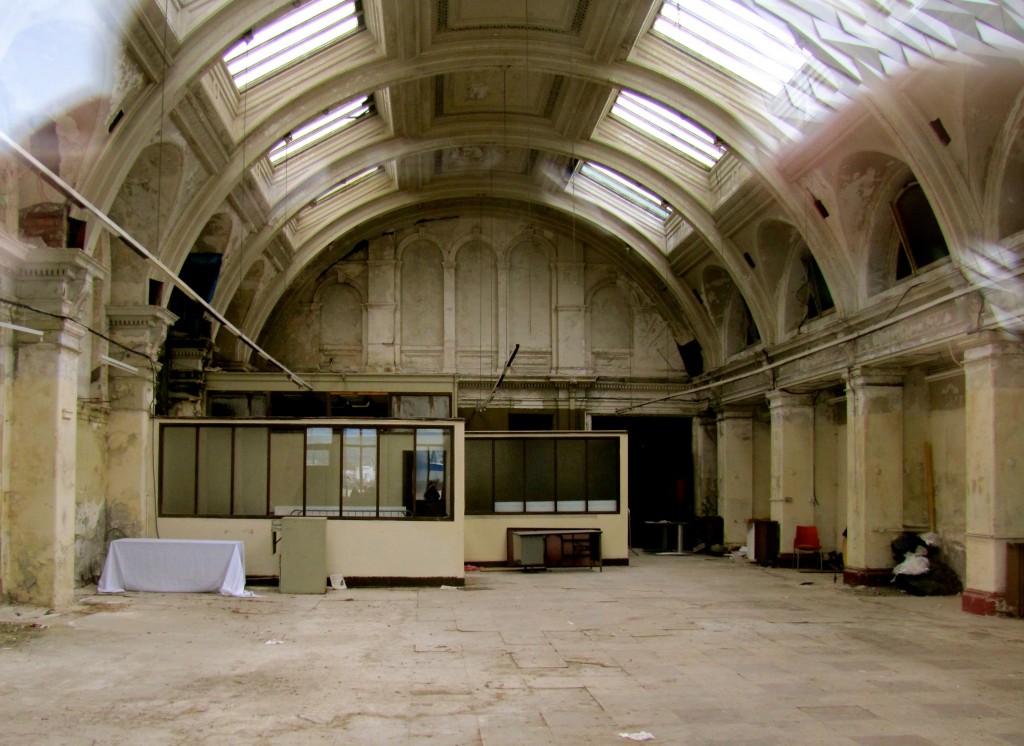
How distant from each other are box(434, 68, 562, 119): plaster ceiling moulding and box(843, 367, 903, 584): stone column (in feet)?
28.0

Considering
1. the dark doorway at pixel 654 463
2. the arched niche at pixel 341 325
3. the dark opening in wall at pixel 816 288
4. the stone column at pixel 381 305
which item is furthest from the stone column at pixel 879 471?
the arched niche at pixel 341 325

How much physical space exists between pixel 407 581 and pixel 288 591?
6.56ft

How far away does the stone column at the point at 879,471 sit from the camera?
16375mm

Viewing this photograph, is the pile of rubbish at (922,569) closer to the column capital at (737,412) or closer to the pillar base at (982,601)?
the pillar base at (982,601)

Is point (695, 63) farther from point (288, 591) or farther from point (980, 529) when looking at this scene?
point (288, 591)

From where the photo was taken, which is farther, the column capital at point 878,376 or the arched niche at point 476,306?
the arched niche at point 476,306

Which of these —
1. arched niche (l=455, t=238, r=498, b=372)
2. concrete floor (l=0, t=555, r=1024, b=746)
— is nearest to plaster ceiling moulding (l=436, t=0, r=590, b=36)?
concrete floor (l=0, t=555, r=1024, b=746)

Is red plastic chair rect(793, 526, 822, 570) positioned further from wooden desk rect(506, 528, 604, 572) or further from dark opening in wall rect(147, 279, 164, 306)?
dark opening in wall rect(147, 279, 164, 306)

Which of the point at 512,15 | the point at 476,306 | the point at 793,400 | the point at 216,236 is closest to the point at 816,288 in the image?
the point at 793,400

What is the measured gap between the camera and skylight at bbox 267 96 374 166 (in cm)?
1861

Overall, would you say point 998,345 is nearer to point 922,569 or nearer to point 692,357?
point 922,569

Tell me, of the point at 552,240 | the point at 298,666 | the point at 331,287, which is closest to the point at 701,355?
the point at 552,240

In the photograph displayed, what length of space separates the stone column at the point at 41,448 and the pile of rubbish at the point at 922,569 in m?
12.8

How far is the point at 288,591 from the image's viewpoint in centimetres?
1461
